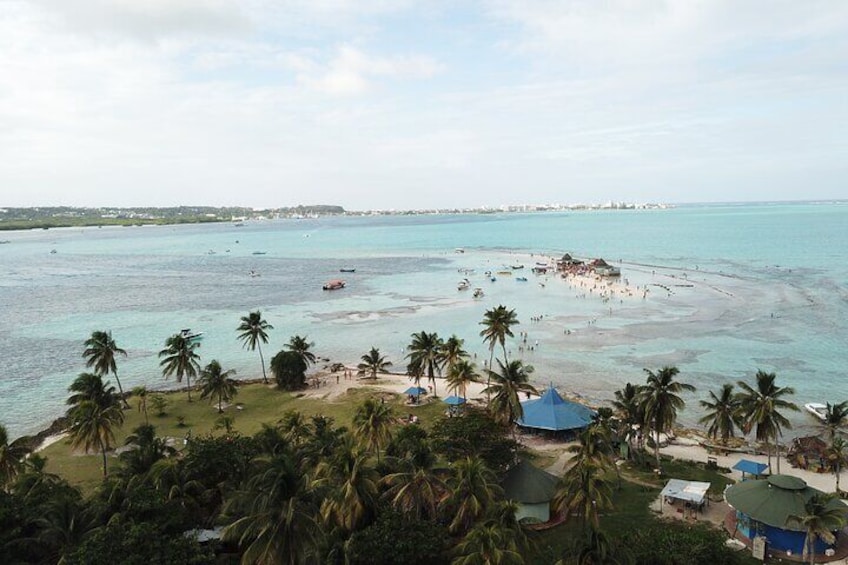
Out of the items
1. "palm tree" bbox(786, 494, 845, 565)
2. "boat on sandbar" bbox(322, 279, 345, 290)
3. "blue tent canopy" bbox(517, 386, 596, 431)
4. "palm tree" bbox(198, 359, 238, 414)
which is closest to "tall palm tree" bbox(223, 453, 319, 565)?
"palm tree" bbox(786, 494, 845, 565)

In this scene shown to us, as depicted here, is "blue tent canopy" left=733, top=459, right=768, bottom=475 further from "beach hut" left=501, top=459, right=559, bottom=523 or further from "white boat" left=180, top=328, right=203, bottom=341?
"white boat" left=180, top=328, right=203, bottom=341

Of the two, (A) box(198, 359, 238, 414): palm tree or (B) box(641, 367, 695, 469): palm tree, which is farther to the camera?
(A) box(198, 359, 238, 414): palm tree

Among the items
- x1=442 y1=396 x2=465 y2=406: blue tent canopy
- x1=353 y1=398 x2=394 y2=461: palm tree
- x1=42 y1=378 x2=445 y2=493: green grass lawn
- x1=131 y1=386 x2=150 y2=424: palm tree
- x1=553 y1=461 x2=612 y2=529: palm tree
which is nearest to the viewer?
x1=553 y1=461 x2=612 y2=529: palm tree

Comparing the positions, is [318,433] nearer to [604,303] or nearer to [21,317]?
[604,303]

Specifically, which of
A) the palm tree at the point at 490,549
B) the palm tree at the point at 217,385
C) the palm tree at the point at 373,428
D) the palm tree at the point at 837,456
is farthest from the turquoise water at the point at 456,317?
the palm tree at the point at 490,549

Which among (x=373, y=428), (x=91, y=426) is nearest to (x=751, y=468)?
(x=373, y=428)

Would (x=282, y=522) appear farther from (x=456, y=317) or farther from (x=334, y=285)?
(x=334, y=285)
